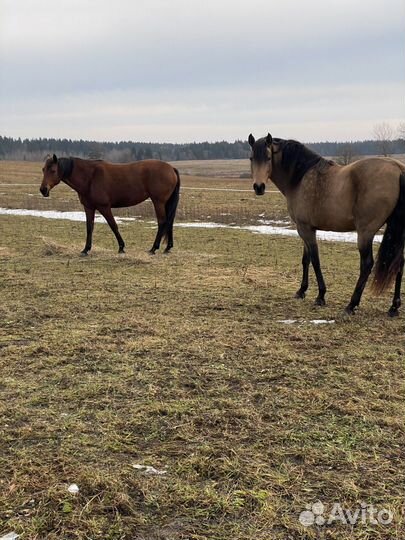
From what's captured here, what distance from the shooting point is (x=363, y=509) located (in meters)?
2.46

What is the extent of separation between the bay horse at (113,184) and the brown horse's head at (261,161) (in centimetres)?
507

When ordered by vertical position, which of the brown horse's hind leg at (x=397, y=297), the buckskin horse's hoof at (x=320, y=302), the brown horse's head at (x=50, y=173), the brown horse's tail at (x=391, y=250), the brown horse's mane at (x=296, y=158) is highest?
the brown horse's mane at (x=296, y=158)

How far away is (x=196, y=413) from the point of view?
3518 millimetres

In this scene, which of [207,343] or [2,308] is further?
[2,308]

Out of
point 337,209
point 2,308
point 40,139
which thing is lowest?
point 2,308

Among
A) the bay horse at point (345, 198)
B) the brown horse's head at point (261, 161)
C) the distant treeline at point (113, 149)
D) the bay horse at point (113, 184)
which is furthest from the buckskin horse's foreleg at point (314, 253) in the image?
the distant treeline at point (113, 149)

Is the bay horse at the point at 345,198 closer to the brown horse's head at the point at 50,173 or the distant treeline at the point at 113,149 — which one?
the brown horse's head at the point at 50,173

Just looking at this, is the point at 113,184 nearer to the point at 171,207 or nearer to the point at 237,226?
the point at 171,207

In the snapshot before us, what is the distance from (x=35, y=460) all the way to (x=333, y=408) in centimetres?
205

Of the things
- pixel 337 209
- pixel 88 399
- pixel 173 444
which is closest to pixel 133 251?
pixel 337 209

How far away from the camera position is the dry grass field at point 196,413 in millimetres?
2439

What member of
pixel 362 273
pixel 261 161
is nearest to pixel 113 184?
pixel 261 161

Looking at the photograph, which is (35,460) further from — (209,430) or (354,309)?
(354,309)

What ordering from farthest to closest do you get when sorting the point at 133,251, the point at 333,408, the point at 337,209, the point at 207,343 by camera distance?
the point at 133,251
the point at 337,209
the point at 207,343
the point at 333,408
